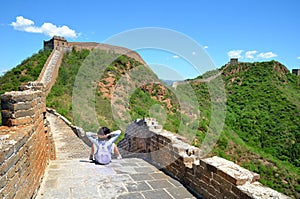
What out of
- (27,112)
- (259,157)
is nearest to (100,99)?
(259,157)

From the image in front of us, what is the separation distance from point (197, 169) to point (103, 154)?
2.11 meters

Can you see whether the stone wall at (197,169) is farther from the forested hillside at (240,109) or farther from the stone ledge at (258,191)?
the forested hillside at (240,109)

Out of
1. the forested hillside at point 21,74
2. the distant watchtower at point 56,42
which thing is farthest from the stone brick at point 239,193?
the distant watchtower at point 56,42

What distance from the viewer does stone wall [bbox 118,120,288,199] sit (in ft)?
9.53

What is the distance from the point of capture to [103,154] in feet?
16.5

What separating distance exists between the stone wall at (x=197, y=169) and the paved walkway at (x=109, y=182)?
212 millimetres

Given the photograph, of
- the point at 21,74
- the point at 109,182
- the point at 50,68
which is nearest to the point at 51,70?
the point at 50,68

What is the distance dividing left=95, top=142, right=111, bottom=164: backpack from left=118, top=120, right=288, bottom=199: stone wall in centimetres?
103

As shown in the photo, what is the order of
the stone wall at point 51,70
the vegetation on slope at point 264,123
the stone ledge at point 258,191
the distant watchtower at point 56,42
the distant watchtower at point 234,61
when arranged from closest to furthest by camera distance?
1. the stone ledge at point 258,191
2. the vegetation on slope at point 264,123
3. the stone wall at point 51,70
4. the distant watchtower at point 56,42
5. the distant watchtower at point 234,61

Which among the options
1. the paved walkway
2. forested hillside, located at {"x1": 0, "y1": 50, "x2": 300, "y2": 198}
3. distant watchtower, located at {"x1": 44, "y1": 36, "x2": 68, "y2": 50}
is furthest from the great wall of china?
distant watchtower, located at {"x1": 44, "y1": 36, "x2": 68, "y2": 50}

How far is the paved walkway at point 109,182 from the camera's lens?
349 cm

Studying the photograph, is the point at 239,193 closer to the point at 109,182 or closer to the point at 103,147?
the point at 109,182

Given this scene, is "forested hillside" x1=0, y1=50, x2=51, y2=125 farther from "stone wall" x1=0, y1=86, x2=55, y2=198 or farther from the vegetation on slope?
the vegetation on slope

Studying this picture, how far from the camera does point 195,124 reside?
20.8m
